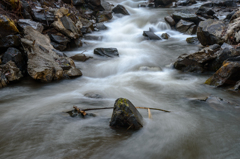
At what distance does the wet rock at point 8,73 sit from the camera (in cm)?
482

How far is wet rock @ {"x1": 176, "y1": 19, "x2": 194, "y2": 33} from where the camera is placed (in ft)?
39.8

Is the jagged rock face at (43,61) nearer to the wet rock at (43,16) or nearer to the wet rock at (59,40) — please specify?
the wet rock at (59,40)

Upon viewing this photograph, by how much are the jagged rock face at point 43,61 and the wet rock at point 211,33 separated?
663 cm

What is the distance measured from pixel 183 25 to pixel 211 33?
13.1 ft

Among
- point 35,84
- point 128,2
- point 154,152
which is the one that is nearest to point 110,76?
point 35,84

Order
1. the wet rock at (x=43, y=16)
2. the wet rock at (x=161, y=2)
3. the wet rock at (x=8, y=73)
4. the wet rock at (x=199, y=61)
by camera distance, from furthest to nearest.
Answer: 1. the wet rock at (x=161, y=2)
2. the wet rock at (x=43, y=16)
3. the wet rock at (x=199, y=61)
4. the wet rock at (x=8, y=73)

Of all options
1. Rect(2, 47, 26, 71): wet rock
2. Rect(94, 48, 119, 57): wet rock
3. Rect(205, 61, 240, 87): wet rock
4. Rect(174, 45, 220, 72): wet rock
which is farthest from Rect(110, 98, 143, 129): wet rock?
Rect(94, 48, 119, 57): wet rock

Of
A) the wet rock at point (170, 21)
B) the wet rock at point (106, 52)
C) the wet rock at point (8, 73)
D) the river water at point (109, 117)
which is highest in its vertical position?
the wet rock at point (170, 21)

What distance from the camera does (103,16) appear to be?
14.2 meters

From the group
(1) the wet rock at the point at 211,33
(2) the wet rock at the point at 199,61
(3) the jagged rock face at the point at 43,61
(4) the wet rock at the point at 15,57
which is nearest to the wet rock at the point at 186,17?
(1) the wet rock at the point at 211,33

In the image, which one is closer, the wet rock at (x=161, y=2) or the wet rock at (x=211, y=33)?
the wet rock at (x=211, y=33)

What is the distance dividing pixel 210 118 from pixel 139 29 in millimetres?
10665

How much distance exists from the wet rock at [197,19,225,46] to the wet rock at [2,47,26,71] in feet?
27.3

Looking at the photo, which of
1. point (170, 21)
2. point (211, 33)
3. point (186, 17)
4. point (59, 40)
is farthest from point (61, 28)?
point (186, 17)
